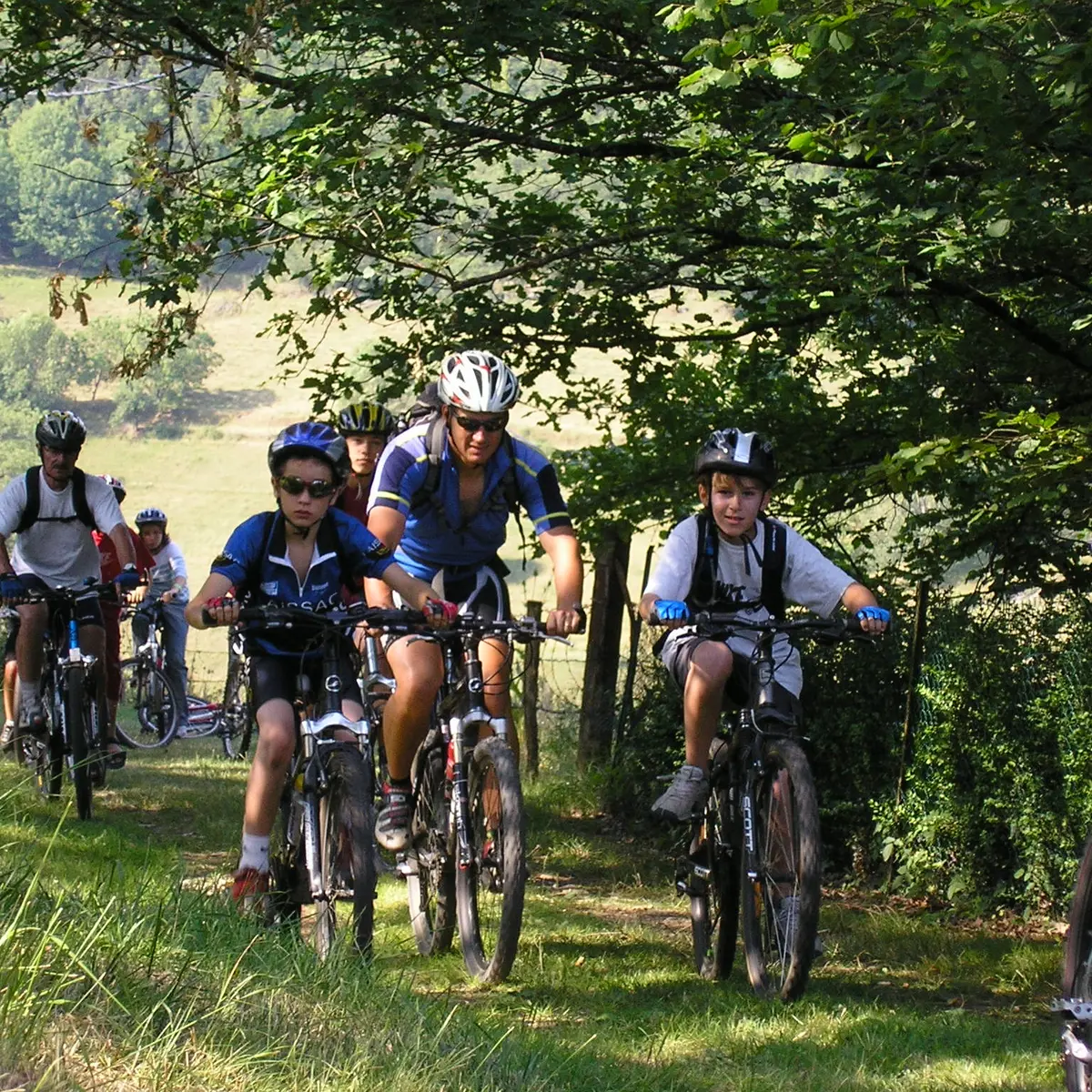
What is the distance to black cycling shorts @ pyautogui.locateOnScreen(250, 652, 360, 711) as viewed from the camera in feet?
21.1

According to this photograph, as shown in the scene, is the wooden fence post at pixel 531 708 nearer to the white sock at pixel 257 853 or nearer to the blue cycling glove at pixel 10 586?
the blue cycling glove at pixel 10 586

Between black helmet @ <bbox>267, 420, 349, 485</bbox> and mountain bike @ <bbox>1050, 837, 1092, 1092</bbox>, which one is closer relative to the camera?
mountain bike @ <bbox>1050, 837, 1092, 1092</bbox>

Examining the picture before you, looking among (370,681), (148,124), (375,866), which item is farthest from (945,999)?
(148,124)

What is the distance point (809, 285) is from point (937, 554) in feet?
5.33

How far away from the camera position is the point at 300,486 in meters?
6.48

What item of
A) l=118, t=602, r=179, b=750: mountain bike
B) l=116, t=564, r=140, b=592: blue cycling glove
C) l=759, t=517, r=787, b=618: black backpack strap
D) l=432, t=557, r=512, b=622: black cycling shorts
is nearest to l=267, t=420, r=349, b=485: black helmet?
l=432, t=557, r=512, b=622: black cycling shorts

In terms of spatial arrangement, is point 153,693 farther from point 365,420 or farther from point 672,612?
point 672,612

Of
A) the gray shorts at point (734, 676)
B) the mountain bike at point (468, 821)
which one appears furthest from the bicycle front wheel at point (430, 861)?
the gray shorts at point (734, 676)

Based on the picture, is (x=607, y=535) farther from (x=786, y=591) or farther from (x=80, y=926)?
(x=80, y=926)

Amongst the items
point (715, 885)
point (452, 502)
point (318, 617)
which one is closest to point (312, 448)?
point (318, 617)

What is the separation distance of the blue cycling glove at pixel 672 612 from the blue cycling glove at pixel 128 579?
4847mm

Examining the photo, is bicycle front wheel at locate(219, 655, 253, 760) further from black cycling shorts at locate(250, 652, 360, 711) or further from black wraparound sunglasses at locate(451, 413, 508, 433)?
black cycling shorts at locate(250, 652, 360, 711)

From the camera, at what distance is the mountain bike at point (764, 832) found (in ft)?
20.6

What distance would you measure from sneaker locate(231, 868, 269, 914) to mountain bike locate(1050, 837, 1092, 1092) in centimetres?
291
